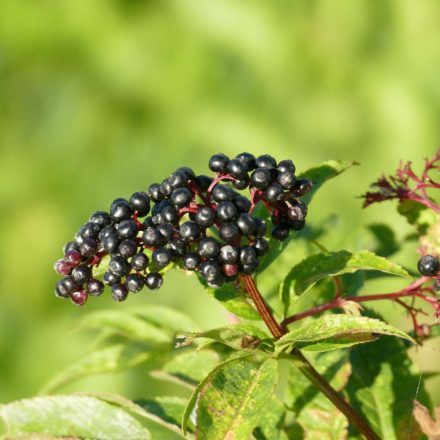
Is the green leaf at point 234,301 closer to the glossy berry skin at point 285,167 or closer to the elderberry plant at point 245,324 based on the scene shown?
the elderberry plant at point 245,324

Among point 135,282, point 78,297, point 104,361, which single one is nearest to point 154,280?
point 135,282

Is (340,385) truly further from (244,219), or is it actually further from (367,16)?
(367,16)

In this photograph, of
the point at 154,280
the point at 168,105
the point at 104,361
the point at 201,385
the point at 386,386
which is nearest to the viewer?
the point at 201,385

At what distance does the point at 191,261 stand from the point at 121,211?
0.14m

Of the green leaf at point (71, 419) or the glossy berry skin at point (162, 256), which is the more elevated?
the glossy berry skin at point (162, 256)

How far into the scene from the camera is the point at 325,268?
0.99 meters

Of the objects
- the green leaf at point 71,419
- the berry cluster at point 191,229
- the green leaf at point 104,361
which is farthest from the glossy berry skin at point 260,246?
the green leaf at point 104,361

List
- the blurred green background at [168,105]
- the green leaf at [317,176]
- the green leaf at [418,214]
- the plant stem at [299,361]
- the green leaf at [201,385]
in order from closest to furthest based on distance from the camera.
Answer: the green leaf at [201,385]
the plant stem at [299,361]
the green leaf at [317,176]
the green leaf at [418,214]
the blurred green background at [168,105]

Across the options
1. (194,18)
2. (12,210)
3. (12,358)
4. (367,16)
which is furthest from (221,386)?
(367,16)

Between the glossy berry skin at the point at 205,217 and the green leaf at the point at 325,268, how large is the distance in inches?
6.8

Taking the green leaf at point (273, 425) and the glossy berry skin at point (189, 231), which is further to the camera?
the green leaf at point (273, 425)

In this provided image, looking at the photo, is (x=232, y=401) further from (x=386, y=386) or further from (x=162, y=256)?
(x=386, y=386)

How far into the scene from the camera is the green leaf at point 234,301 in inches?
39.2

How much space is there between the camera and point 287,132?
13.5 feet
